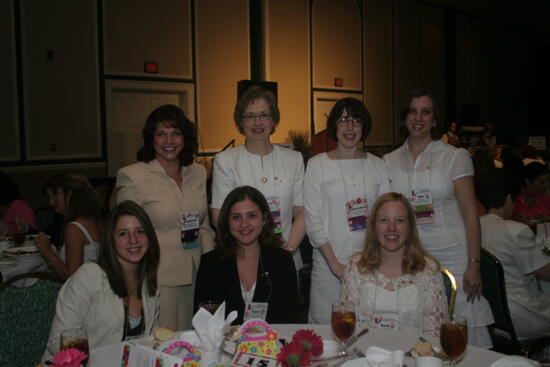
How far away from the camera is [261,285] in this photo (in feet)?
7.61

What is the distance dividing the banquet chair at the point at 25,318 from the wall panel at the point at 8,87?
5.25 metres

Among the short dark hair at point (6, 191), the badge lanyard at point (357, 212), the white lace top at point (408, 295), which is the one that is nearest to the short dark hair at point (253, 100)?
the badge lanyard at point (357, 212)

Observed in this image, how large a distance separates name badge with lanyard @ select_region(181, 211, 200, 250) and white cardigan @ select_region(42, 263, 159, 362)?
679 mm

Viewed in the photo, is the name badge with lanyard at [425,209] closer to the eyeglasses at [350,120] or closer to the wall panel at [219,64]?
the eyeglasses at [350,120]

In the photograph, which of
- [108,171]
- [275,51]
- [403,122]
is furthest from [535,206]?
[275,51]

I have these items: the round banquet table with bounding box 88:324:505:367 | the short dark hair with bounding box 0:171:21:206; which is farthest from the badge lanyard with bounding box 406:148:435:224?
the short dark hair with bounding box 0:171:21:206

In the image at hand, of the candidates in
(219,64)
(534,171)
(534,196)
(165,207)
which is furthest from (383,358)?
(219,64)

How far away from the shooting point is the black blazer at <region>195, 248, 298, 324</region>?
2.29 meters

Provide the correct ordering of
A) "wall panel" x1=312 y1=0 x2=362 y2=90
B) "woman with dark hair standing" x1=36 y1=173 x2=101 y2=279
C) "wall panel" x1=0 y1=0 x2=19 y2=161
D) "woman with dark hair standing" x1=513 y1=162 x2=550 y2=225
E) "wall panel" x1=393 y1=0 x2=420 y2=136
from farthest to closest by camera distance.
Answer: "wall panel" x1=393 y1=0 x2=420 y2=136 → "wall panel" x1=312 y1=0 x2=362 y2=90 → "wall panel" x1=0 y1=0 x2=19 y2=161 → "woman with dark hair standing" x1=513 y1=162 x2=550 y2=225 → "woman with dark hair standing" x1=36 y1=173 x2=101 y2=279

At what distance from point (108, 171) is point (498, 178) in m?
5.90

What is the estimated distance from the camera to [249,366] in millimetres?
1334

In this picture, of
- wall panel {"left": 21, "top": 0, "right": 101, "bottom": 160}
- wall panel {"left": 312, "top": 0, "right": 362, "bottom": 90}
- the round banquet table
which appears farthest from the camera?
wall panel {"left": 312, "top": 0, "right": 362, "bottom": 90}

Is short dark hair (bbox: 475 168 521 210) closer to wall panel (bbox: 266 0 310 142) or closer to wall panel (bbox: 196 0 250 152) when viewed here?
wall panel (bbox: 196 0 250 152)

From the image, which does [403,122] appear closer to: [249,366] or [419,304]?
[419,304]
